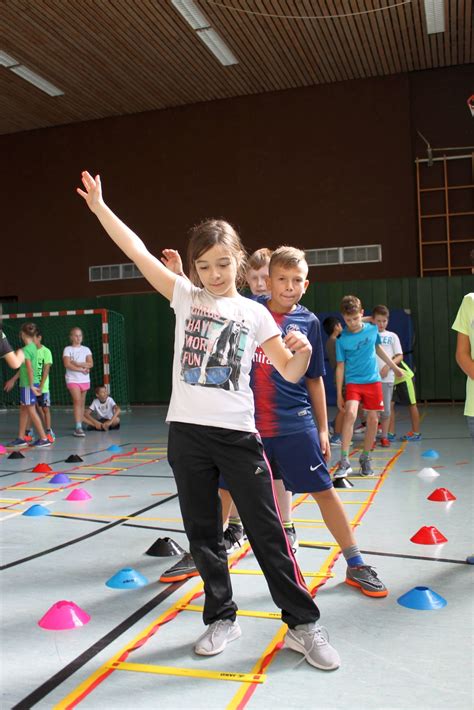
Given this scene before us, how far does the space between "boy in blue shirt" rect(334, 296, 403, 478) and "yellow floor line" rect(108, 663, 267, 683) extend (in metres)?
3.43

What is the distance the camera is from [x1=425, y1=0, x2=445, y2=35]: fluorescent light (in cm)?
1123

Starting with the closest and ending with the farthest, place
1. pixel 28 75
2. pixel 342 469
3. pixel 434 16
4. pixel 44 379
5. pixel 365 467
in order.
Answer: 1. pixel 342 469
2. pixel 365 467
3. pixel 44 379
4. pixel 434 16
5. pixel 28 75

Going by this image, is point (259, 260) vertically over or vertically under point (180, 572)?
over

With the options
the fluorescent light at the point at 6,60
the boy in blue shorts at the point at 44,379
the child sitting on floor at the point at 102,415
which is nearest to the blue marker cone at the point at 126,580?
the boy in blue shorts at the point at 44,379

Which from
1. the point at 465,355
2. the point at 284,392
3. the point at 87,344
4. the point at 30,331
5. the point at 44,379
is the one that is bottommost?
the point at 44,379

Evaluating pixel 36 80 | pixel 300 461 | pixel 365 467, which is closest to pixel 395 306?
pixel 365 467

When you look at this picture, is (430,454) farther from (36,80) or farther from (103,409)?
(36,80)

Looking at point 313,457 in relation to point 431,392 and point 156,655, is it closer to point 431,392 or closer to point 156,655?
point 156,655

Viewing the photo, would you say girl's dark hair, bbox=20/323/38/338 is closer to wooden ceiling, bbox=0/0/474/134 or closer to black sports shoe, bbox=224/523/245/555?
black sports shoe, bbox=224/523/245/555

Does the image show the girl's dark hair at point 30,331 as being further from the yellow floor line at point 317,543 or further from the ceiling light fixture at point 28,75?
the ceiling light fixture at point 28,75

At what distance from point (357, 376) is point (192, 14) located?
8608 millimetres

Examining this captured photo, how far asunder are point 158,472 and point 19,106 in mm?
12377

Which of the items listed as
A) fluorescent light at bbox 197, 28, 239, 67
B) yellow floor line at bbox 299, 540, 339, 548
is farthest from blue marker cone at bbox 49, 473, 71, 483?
fluorescent light at bbox 197, 28, 239, 67

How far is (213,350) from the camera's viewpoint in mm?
2184
